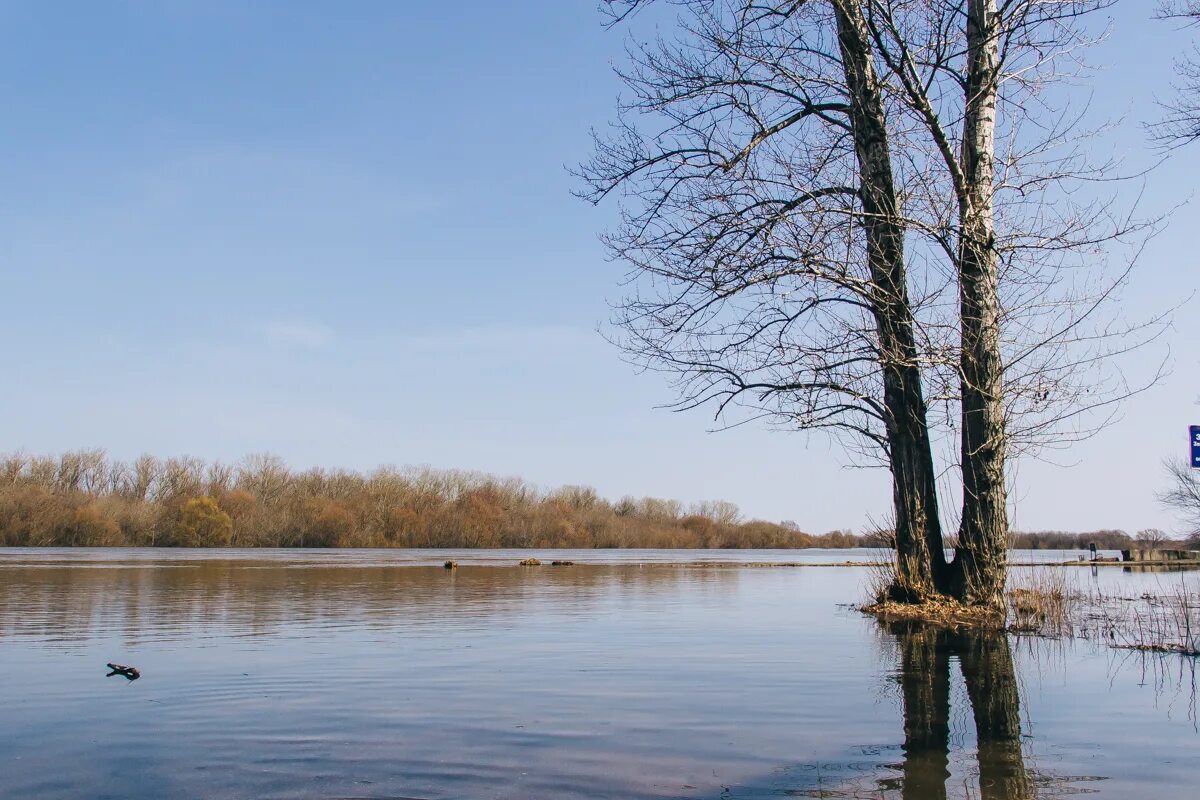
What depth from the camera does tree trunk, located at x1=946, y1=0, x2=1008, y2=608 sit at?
10.7 meters

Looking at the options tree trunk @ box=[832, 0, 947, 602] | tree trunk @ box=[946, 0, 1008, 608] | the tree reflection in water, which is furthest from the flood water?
tree trunk @ box=[946, 0, 1008, 608]

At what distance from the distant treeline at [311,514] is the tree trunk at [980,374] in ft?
202

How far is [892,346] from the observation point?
36.9 feet

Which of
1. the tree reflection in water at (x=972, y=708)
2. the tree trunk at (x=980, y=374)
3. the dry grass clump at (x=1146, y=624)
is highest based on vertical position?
the tree trunk at (x=980, y=374)

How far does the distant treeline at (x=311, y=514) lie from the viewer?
63.3 metres

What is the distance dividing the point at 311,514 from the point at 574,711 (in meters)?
68.9

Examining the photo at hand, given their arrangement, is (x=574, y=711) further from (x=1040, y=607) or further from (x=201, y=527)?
(x=201, y=527)

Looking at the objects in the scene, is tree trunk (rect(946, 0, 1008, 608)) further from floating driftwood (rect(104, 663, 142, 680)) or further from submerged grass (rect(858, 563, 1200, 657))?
floating driftwood (rect(104, 663, 142, 680))

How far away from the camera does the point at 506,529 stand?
78.6 m

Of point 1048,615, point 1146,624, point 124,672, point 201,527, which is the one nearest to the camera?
point 124,672

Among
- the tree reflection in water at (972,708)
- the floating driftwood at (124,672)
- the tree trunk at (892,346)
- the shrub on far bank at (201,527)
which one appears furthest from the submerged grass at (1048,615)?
the shrub on far bank at (201,527)

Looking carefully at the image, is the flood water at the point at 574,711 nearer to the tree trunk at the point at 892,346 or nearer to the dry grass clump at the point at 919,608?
the dry grass clump at the point at 919,608

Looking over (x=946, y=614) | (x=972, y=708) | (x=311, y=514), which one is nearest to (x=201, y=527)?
(x=311, y=514)

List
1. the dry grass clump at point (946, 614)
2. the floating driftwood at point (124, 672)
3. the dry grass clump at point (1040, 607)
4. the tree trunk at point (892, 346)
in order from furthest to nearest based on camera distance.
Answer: the tree trunk at point (892, 346) → the dry grass clump at point (946, 614) → the dry grass clump at point (1040, 607) → the floating driftwood at point (124, 672)
